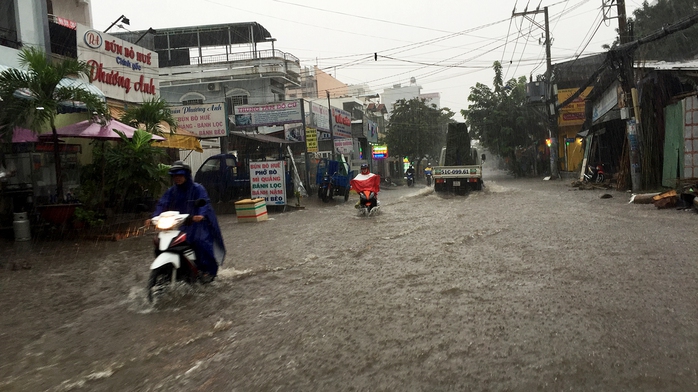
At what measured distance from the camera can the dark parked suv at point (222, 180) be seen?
1836 centimetres

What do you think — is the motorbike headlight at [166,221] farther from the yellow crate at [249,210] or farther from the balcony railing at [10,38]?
the balcony railing at [10,38]

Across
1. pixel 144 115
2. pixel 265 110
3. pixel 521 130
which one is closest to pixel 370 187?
pixel 144 115

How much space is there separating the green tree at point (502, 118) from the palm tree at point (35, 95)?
123 ft

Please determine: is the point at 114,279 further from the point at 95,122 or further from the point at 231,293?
the point at 95,122

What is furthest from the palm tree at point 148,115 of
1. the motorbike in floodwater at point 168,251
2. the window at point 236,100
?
the window at point 236,100

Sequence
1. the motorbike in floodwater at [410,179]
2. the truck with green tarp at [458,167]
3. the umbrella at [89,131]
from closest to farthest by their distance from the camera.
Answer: the umbrella at [89,131]
the truck with green tarp at [458,167]
the motorbike in floodwater at [410,179]

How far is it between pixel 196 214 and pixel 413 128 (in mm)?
47819

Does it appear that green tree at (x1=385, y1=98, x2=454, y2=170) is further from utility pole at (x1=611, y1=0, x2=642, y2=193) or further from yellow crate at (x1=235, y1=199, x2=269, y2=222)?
yellow crate at (x1=235, y1=199, x2=269, y2=222)

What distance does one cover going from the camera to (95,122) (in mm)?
11703

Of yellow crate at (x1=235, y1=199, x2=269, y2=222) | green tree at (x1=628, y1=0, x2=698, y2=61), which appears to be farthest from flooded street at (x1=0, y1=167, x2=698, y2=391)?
green tree at (x1=628, y1=0, x2=698, y2=61)

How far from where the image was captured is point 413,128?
173ft

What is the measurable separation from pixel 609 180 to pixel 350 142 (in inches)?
505

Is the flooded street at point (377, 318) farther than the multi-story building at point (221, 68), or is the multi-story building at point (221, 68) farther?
the multi-story building at point (221, 68)

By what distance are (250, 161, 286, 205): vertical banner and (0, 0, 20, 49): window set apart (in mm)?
6963
